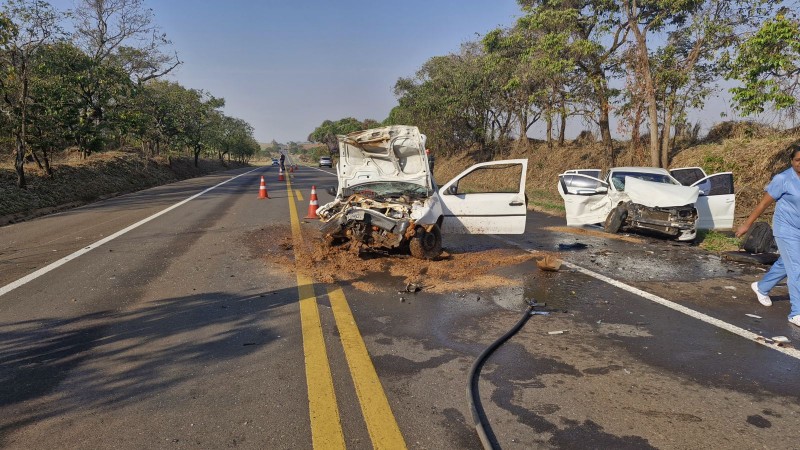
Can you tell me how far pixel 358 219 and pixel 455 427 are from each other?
4212 millimetres

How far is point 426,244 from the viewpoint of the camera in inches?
267

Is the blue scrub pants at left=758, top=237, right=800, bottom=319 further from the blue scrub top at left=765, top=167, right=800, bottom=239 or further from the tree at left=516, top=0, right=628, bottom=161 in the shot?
the tree at left=516, top=0, right=628, bottom=161

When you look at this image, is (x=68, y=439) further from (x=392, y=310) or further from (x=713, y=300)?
(x=713, y=300)

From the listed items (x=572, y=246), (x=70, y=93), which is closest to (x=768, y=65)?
(x=572, y=246)

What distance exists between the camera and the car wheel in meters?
Result: 6.66

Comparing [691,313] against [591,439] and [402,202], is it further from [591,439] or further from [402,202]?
[402,202]

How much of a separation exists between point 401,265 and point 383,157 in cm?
262

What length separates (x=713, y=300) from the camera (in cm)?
521

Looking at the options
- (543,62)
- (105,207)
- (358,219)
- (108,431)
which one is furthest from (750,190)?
(105,207)

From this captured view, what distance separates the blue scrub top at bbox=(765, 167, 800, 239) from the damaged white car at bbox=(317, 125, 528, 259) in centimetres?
328

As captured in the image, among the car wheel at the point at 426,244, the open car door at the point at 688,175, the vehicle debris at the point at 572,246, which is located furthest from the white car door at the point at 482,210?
the open car door at the point at 688,175

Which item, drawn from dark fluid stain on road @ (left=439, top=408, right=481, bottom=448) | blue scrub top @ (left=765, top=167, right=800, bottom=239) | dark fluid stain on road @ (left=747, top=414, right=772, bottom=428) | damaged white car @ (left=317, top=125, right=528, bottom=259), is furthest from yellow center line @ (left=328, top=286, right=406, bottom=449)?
blue scrub top @ (left=765, top=167, right=800, bottom=239)

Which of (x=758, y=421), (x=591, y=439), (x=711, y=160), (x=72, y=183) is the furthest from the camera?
(x=72, y=183)

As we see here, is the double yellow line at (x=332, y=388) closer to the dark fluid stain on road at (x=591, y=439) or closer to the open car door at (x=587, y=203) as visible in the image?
the dark fluid stain on road at (x=591, y=439)
